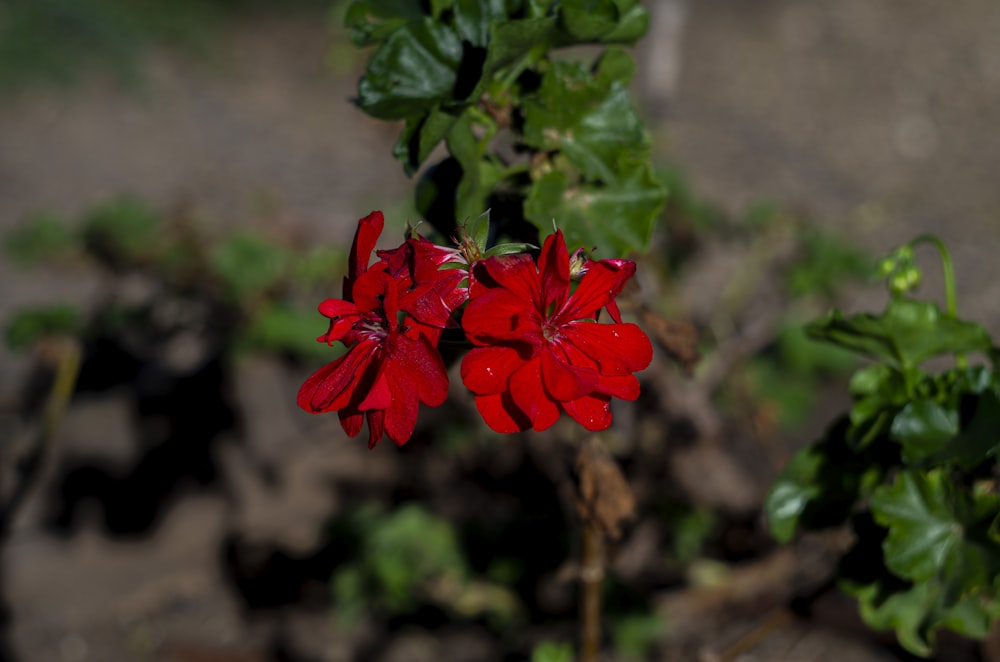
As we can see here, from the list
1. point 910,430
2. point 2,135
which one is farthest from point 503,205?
point 2,135

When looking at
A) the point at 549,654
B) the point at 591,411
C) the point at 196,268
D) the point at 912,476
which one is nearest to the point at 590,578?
the point at 549,654

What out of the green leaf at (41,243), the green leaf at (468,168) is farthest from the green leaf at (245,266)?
the green leaf at (468,168)

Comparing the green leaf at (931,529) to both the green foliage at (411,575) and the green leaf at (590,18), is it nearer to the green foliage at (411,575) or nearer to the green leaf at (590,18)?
the green leaf at (590,18)

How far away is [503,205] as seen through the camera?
1.09 metres

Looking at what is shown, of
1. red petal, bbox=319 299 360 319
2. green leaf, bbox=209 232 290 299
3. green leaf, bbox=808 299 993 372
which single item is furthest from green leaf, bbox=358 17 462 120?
green leaf, bbox=209 232 290 299

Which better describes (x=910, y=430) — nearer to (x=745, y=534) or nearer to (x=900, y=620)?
(x=900, y=620)

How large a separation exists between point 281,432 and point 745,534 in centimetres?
127

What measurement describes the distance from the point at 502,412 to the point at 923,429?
0.49 meters

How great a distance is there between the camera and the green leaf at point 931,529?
1013 millimetres

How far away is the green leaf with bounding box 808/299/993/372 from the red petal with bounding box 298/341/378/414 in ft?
1.81

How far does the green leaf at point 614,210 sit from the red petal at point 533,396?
30 centimetres

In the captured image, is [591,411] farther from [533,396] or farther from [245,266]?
[245,266]

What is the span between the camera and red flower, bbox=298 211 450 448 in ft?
2.54

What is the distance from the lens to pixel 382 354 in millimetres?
805
